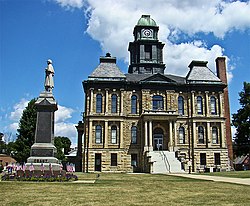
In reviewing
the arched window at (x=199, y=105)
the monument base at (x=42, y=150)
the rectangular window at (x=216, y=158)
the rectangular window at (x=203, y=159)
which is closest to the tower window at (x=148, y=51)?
the arched window at (x=199, y=105)

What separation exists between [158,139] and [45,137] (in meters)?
25.9

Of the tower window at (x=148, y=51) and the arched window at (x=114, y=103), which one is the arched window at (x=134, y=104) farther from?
the tower window at (x=148, y=51)

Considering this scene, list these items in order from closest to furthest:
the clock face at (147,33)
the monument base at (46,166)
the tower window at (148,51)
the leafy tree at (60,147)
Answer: the monument base at (46,166) < the tower window at (148,51) < the clock face at (147,33) < the leafy tree at (60,147)

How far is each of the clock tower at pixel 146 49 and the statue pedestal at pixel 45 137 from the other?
3144 cm

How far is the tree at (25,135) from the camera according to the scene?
43.4m

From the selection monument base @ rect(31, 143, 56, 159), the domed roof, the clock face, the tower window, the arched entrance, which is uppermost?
the domed roof

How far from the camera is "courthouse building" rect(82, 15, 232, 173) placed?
1725 inches

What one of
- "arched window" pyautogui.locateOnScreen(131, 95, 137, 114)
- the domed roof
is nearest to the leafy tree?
"arched window" pyautogui.locateOnScreen(131, 95, 137, 114)

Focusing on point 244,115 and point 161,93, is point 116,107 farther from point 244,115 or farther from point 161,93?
point 244,115

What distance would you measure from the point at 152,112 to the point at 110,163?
931 centimetres

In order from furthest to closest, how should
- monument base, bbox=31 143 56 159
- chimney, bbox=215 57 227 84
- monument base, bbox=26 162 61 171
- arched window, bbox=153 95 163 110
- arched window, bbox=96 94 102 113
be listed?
chimney, bbox=215 57 227 84
arched window, bbox=153 95 163 110
arched window, bbox=96 94 102 113
monument base, bbox=31 143 56 159
monument base, bbox=26 162 61 171

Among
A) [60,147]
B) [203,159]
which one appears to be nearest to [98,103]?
[203,159]

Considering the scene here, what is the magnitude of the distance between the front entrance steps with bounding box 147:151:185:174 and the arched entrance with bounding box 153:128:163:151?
3.16m

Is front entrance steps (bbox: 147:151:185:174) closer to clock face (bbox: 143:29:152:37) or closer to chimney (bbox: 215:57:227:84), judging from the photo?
chimney (bbox: 215:57:227:84)
